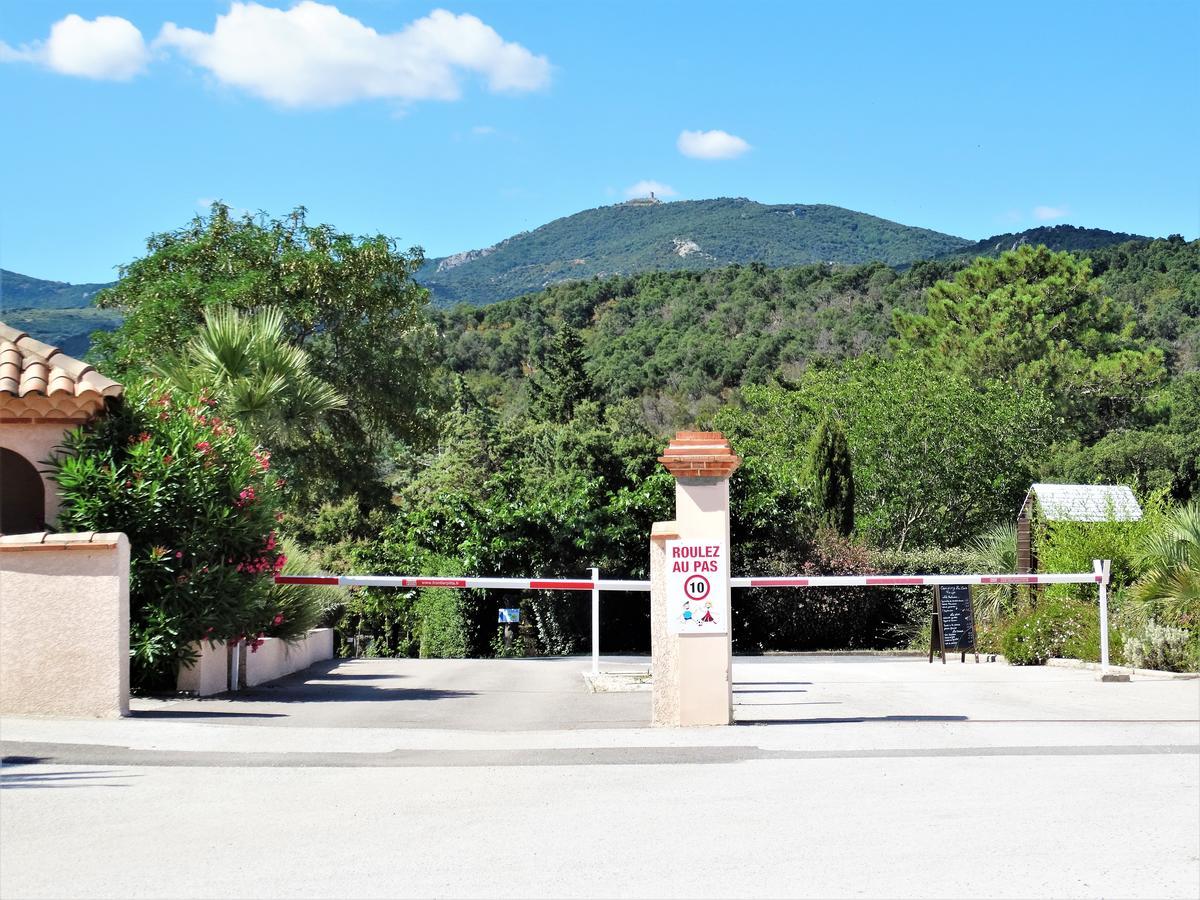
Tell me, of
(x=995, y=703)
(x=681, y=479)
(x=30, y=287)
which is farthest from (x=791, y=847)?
(x=30, y=287)

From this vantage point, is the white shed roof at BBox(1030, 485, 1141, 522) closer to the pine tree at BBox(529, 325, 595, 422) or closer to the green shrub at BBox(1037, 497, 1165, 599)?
the green shrub at BBox(1037, 497, 1165, 599)

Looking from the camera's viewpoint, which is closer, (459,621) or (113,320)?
(459,621)

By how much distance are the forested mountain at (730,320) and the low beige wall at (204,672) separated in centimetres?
4309

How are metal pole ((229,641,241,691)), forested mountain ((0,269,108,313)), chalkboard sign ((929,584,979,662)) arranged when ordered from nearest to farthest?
metal pole ((229,641,241,691)) < chalkboard sign ((929,584,979,662)) < forested mountain ((0,269,108,313))

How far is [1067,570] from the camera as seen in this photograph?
22609 millimetres

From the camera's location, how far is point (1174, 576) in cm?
1788

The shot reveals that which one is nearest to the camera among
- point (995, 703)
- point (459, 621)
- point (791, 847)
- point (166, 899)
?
point (166, 899)

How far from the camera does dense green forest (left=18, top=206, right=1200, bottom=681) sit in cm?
1896

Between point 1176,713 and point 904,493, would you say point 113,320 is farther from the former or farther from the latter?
point 1176,713

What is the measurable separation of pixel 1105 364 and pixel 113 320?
3683 cm

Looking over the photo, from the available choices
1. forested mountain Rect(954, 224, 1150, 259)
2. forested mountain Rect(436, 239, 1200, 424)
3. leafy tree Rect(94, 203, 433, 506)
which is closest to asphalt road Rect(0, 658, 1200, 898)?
leafy tree Rect(94, 203, 433, 506)

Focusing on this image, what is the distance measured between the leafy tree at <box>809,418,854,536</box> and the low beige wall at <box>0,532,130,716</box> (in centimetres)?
2676

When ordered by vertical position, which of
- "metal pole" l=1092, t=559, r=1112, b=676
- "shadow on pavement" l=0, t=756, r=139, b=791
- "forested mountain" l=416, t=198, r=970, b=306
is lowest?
"shadow on pavement" l=0, t=756, r=139, b=791

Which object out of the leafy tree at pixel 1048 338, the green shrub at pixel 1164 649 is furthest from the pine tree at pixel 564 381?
the green shrub at pixel 1164 649
